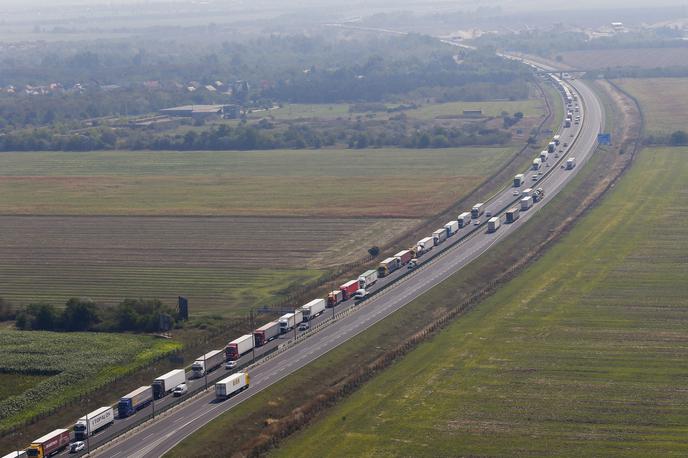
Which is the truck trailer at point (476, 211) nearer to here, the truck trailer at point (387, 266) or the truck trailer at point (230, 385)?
the truck trailer at point (387, 266)

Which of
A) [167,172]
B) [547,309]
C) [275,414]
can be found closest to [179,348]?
[275,414]

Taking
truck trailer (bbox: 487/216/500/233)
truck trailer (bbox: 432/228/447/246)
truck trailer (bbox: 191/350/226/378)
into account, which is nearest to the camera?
truck trailer (bbox: 191/350/226/378)

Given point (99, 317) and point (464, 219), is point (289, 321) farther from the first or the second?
point (464, 219)

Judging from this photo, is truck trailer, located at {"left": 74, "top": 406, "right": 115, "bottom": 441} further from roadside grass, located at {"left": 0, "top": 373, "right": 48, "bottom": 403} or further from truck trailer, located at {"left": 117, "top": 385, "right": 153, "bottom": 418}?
roadside grass, located at {"left": 0, "top": 373, "right": 48, "bottom": 403}

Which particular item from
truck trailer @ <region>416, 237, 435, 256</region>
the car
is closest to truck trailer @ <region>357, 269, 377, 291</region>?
truck trailer @ <region>416, 237, 435, 256</region>

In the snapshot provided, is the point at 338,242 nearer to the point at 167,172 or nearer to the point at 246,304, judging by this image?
the point at 246,304

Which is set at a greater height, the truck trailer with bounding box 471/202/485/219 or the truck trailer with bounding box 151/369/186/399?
the truck trailer with bounding box 151/369/186/399

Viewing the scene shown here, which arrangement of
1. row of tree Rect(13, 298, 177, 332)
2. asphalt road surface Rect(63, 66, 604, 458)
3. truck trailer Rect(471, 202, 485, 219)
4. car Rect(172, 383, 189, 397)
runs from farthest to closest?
1. truck trailer Rect(471, 202, 485, 219)
2. row of tree Rect(13, 298, 177, 332)
3. car Rect(172, 383, 189, 397)
4. asphalt road surface Rect(63, 66, 604, 458)

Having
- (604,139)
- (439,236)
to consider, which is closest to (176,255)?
(439,236)
